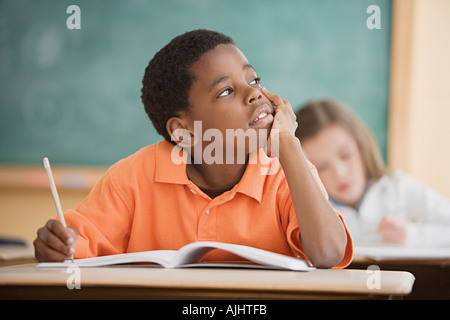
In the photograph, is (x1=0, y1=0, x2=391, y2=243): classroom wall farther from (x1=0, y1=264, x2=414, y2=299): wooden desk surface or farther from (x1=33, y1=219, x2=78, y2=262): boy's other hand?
(x1=0, y1=264, x2=414, y2=299): wooden desk surface

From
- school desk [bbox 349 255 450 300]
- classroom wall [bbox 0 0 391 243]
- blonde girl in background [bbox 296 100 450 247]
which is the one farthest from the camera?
classroom wall [bbox 0 0 391 243]

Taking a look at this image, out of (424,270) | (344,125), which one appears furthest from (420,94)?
(424,270)

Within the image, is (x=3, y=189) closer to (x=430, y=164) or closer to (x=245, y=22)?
(x=245, y=22)

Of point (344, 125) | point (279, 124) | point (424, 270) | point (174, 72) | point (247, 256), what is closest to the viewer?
point (247, 256)

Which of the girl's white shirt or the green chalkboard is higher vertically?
the green chalkboard

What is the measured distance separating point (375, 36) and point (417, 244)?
141cm

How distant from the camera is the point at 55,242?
33.1 inches

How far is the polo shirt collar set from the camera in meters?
1.03

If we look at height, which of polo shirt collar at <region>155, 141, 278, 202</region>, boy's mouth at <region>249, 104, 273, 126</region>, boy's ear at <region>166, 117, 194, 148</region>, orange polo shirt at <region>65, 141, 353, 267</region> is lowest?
orange polo shirt at <region>65, 141, 353, 267</region>

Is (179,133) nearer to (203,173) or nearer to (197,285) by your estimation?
(203,173)

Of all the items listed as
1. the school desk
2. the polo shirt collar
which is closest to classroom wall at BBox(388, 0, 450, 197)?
the school desk

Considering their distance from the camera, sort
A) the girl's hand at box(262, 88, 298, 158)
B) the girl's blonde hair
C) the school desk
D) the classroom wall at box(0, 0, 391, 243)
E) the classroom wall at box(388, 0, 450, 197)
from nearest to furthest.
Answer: the girl's hand at box(262, 88, 298, 158) → the school desk → the girl's blonde hair → the classroom wall at box(388, 0, 450, 197) → the classroom wall at box(0, 0, 391, 243)

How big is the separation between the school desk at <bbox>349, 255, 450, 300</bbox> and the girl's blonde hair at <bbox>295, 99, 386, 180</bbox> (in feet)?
3.56

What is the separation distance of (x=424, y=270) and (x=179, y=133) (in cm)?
68
